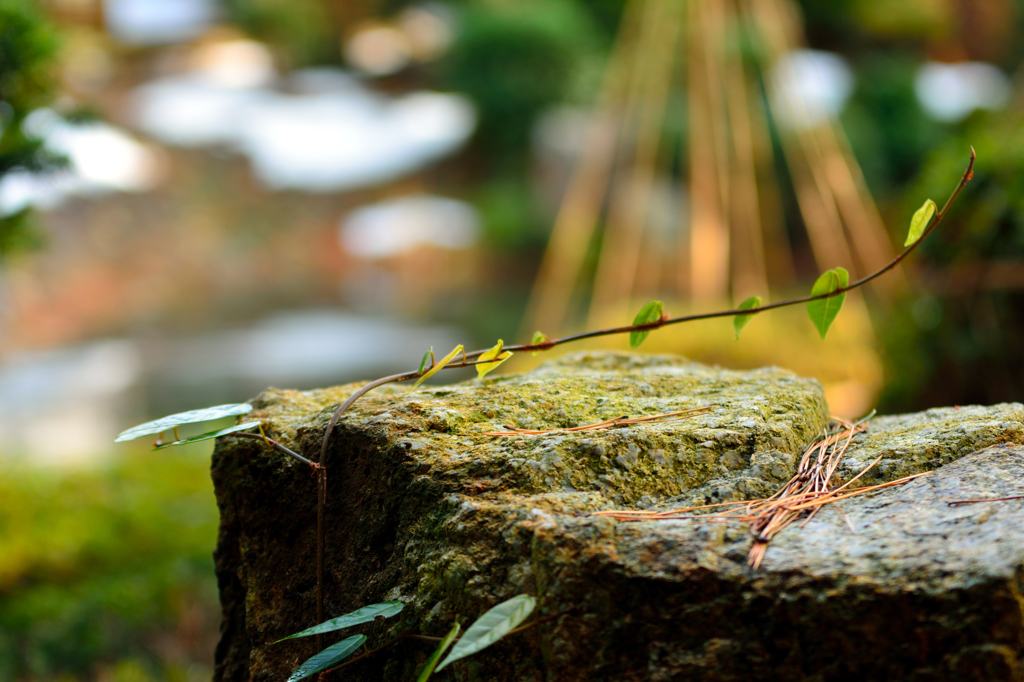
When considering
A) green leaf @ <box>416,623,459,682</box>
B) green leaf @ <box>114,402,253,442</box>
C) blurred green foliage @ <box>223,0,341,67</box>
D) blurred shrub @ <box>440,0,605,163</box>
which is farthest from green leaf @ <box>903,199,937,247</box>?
blurred green foliage @ <box>223,0,341,67</box>

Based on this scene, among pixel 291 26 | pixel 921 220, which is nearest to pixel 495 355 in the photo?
pixel 921 220

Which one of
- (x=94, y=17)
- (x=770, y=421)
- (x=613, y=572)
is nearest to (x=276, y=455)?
(x=613, y=572)

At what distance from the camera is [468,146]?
29.7 ft

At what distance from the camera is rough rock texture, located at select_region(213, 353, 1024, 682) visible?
17.6 inches

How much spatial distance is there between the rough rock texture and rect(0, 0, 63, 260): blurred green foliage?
0.93 m

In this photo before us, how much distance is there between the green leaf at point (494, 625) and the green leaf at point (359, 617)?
0.29ft

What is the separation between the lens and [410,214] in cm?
822

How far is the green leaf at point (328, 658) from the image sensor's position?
0.54 meters

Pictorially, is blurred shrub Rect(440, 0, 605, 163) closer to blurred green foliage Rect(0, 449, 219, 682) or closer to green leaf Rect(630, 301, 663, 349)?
blurred green foliage Rect(0, 449, 219, 682)

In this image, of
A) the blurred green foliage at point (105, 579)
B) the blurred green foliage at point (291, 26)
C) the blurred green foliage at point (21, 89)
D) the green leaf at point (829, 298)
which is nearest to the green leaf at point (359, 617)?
the green leaf at point (829, 298)

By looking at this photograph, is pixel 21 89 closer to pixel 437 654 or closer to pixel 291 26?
pixel 437 654

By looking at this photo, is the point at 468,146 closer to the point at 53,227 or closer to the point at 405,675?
the point at 53,227

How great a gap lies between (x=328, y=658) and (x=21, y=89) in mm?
1422

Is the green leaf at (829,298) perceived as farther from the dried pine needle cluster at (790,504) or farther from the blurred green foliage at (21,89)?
the blurred green foliage at (21,89)
